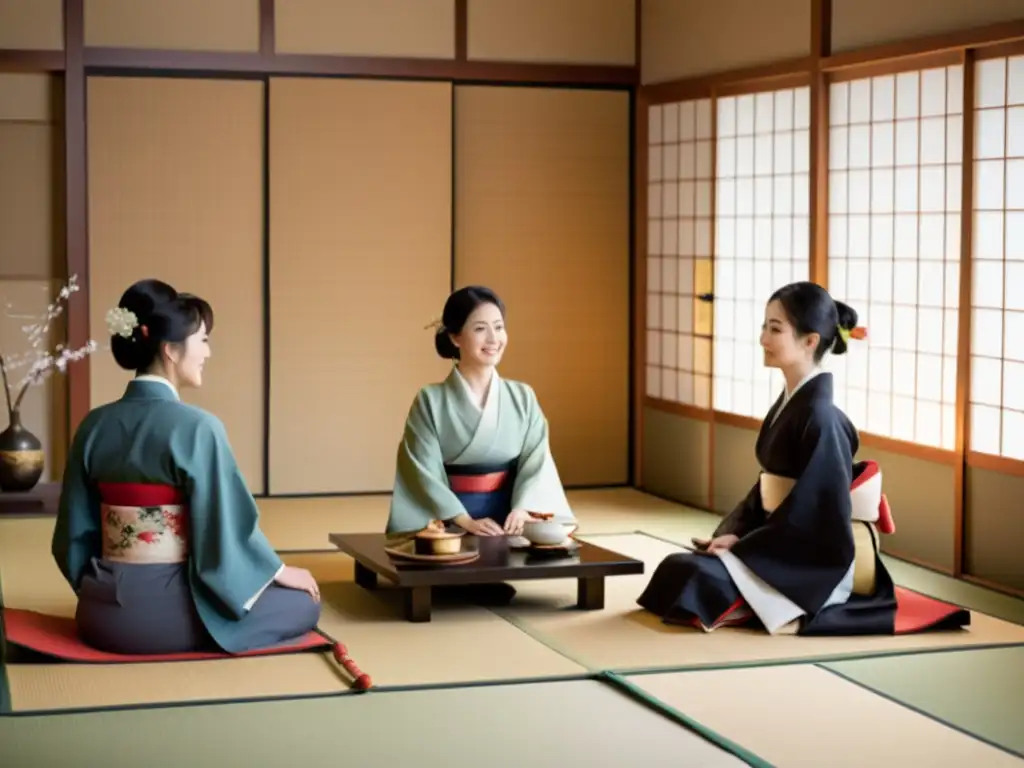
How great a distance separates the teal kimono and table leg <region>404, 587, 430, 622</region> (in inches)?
22.6

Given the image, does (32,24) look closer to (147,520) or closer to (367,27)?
(367,27)

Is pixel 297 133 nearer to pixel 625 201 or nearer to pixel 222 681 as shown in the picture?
pixel 625 201

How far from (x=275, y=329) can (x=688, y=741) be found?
456 centimetres

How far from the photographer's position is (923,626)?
5113 mm

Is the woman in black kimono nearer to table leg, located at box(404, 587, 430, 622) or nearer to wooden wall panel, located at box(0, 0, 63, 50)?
table leg, located at box(404, 587, 430, 622)

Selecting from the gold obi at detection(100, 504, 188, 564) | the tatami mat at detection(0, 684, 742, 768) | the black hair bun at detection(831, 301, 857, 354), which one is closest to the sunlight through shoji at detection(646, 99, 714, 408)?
the black hair bun at detection(831, 301, 857, 354)

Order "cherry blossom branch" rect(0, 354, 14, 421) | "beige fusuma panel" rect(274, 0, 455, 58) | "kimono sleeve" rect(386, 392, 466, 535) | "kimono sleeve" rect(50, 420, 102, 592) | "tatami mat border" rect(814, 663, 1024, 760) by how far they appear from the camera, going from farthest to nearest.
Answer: "beige fusuma panel" rect(274, 0, 455, 58)
"cherry blossom branch" rect(0, 354, 14, 421)
"kimono sleeve" rect(386, 392, 466, 535)
"kimono sleeve" rect(50, 420, 102, 592)
"tatami mat border" rect(814, 663, 1024, 760)

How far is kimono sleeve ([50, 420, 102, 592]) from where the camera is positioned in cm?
478

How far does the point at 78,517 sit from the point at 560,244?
4.14m

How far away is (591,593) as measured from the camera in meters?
5.42

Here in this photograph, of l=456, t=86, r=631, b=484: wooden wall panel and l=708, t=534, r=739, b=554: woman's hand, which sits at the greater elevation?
l=456, t=86, r=631, b=484: wooden wall panel

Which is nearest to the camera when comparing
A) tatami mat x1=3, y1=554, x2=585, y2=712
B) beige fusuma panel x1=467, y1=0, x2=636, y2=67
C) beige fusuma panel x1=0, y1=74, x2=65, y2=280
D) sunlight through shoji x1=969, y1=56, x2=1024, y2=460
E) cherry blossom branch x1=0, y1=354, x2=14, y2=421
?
tatami mat x1=3, y1=554, x2=585, y2=712

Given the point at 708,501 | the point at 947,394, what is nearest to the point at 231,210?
the point at 708,501

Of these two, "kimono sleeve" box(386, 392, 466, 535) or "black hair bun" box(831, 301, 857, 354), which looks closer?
"black hair bun" box(831, 301, 857, 354)
